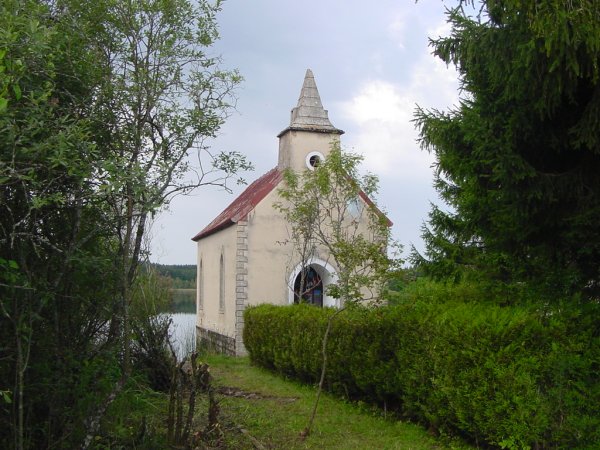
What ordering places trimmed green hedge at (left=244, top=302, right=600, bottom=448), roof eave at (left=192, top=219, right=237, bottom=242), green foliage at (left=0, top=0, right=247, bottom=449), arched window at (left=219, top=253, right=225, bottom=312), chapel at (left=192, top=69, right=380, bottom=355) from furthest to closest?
arched window at (left=219, top=253, right=225, bottom=312) < roof eave at (left=192, top=219, right=237, bottom=242) < chapel at (left=192, top=69, right=380, bottom=355) < trimmed green hedge at (left=244, top=302, right=600, bottom=448) < green foliage at (left=0, top=0, right=247, bottom=449)

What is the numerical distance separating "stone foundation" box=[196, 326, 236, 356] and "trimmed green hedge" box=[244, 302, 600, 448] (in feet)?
35.4

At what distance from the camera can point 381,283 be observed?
10555 mm

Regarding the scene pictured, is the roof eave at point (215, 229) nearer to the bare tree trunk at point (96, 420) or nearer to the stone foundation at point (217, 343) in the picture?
the stone foundation at point (217, 343)

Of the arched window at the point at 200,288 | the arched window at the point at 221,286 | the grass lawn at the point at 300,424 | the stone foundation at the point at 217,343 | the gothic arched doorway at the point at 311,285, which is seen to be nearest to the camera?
the grass lawn at the point at 300,424

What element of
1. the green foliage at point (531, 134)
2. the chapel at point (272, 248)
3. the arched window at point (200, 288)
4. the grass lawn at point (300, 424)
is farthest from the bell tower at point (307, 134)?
the green foliage at point (531, 134)

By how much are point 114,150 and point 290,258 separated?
15.9m

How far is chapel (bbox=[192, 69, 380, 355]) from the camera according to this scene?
71.7 feet

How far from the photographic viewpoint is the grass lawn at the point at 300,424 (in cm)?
898

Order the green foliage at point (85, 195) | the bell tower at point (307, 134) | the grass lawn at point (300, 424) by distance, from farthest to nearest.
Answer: the bell tower at point (307, 134), the grass lawn at point (300, 424), the green foliage at point (85, 195)

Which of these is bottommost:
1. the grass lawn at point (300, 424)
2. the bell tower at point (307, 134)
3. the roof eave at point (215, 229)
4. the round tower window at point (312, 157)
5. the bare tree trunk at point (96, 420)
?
the grass lawn at point (300, 424)

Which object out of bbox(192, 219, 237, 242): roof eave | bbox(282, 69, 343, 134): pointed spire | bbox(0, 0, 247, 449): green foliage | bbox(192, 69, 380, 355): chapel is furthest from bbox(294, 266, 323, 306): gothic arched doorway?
bbox(0, 0, 247, 449): green foliage

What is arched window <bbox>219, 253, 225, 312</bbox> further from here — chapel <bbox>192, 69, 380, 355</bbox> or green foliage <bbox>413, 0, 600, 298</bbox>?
green foliage <bbox>413, 0, 600, 298</bbox>

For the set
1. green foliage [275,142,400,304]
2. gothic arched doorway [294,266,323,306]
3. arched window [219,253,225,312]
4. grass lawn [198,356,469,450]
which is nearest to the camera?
grass lawn [198,356,469,450]

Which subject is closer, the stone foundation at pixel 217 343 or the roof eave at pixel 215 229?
the stone foundation at pixel 217 343
